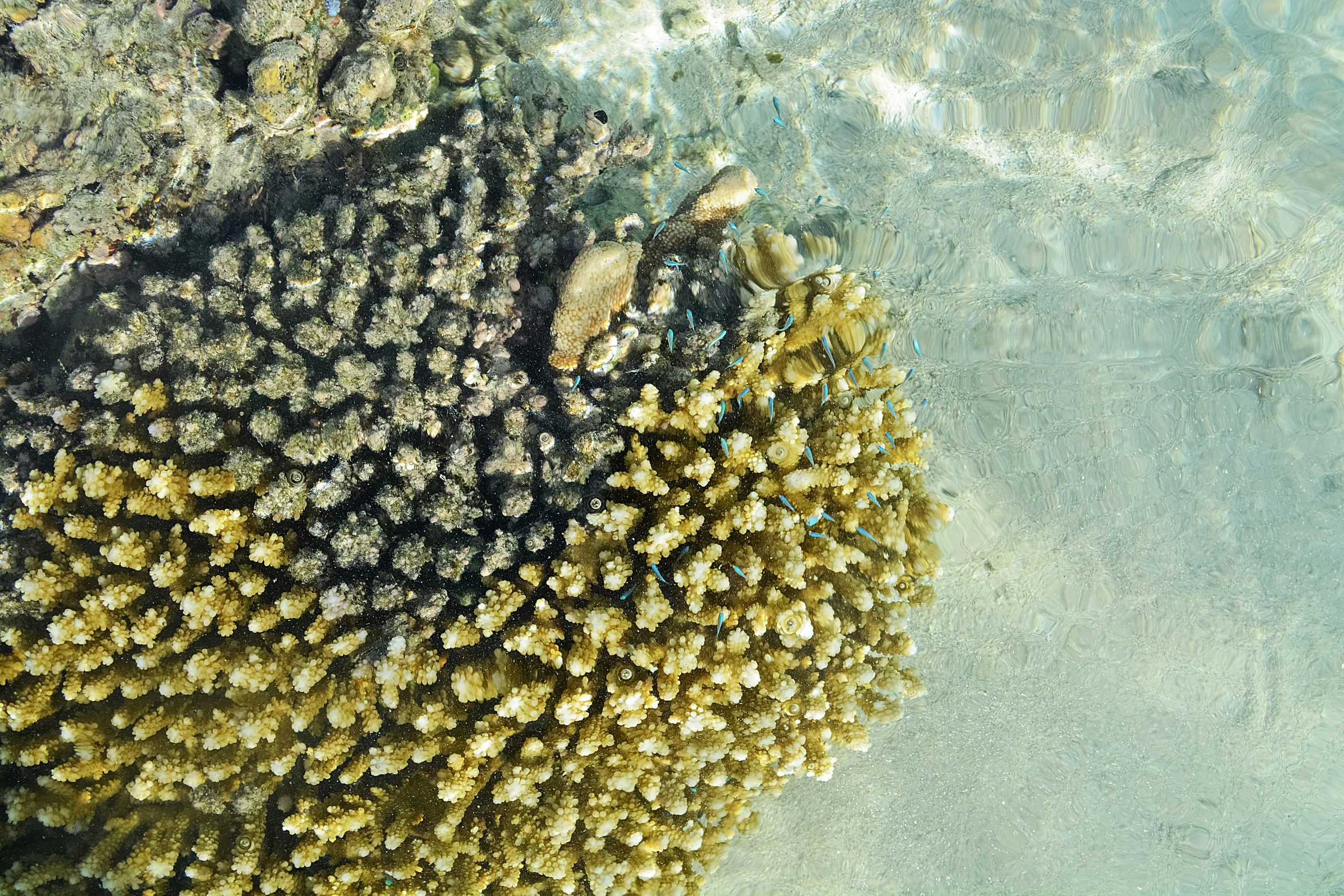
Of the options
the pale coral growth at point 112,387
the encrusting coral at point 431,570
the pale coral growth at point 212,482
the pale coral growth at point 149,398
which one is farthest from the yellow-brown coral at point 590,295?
the pale coral growth at point 112,387

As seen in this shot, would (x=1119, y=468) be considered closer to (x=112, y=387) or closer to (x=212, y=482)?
(x=212, y=482)

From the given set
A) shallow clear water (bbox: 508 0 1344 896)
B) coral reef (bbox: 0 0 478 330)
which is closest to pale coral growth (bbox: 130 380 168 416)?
coral reef (bbox: 0 0 478 330)

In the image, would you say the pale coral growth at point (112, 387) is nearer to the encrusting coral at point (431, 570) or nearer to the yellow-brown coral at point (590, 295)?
the encrusting coral at point (431, 570)

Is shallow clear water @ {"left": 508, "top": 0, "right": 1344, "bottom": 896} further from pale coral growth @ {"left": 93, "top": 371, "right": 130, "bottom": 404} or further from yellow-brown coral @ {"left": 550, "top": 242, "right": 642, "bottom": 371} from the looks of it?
pale coral growth @ {"left": 93, "top": 371, "right": 130, "bottom": 404}

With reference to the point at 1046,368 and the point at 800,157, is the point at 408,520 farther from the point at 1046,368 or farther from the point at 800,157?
the point at 1046,368

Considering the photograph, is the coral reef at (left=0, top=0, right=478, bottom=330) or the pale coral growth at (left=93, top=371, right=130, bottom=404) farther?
the coral reef at (left=0, top=0, right=478, bottom=330)

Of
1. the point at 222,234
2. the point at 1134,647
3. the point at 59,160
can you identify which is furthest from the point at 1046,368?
the point at 59,160
